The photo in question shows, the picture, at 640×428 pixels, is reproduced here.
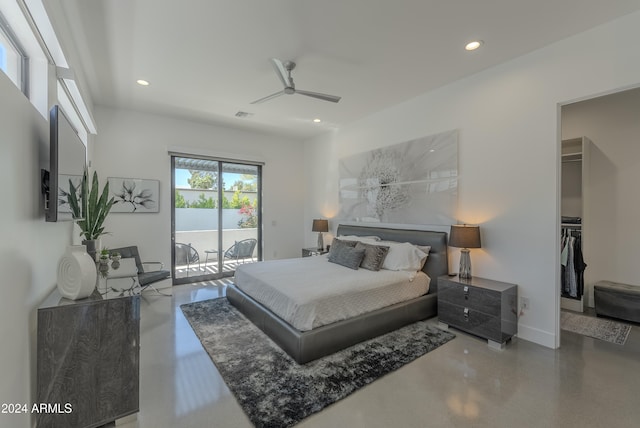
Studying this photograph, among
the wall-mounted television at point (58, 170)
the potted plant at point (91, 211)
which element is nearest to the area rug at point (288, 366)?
the potted plant at point (91, 211)

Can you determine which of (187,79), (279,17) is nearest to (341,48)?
(279,17)

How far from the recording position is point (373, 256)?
3648 millimetres

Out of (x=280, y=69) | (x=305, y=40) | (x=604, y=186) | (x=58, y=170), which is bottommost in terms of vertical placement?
(x=58, y=170)

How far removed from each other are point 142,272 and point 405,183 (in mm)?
4299

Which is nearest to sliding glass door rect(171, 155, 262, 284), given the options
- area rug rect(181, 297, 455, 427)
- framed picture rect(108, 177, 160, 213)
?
framed picture rect(108, 177, 160, 213)

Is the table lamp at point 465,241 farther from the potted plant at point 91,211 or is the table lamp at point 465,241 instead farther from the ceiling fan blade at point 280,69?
the potted plant at point 91,211

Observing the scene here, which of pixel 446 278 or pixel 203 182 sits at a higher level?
pixel 203 182

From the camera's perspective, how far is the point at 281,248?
626 cm

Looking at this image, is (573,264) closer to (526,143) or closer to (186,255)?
(526,143)

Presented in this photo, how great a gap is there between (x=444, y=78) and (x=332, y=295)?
299 centimetres

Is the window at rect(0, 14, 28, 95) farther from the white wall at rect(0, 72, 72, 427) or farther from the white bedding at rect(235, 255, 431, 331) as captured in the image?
the white bedding at rect(235, 255, 431, 331)

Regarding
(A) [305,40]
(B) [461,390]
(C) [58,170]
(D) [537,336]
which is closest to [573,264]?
(D) [537,336]

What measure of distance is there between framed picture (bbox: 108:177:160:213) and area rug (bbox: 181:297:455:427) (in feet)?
7.71

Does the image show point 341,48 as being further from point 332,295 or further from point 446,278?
point 446,278
